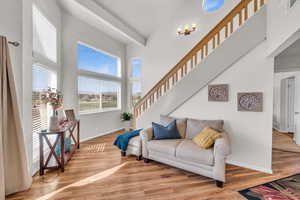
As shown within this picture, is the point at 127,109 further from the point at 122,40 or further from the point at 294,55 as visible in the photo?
the point at 294,55

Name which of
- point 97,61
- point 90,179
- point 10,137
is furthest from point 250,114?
point 97,61

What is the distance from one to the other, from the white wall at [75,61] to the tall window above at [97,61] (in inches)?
8.6

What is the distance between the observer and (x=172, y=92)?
3.83 meters

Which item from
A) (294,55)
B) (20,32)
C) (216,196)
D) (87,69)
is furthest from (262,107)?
(87,69)

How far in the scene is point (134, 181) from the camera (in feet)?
8.13

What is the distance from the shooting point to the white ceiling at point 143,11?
405cm

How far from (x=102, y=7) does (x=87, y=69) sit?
1.96 metres

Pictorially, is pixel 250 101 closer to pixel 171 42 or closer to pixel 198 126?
pixel 198 126

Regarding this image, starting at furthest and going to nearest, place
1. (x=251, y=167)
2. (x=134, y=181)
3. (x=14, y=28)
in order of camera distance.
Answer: (x=251, y=167)
(x=134, y=181)
(x=14, y=28)

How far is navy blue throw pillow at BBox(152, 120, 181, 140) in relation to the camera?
321 cm

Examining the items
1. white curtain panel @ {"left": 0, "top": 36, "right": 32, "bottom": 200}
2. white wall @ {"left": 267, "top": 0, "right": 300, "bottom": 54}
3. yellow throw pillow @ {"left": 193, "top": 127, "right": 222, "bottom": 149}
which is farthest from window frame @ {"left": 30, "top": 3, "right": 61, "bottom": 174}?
white wall @ {"left": 267, "top": 0, "right": 300, "bottom": 54}

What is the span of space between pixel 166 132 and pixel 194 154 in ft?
2.83

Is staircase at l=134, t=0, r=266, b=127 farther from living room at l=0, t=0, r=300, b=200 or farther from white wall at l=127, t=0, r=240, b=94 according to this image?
white wall at l=127, t=0, r=240, b=94

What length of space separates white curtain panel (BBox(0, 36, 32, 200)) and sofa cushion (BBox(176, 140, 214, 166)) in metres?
2.47
